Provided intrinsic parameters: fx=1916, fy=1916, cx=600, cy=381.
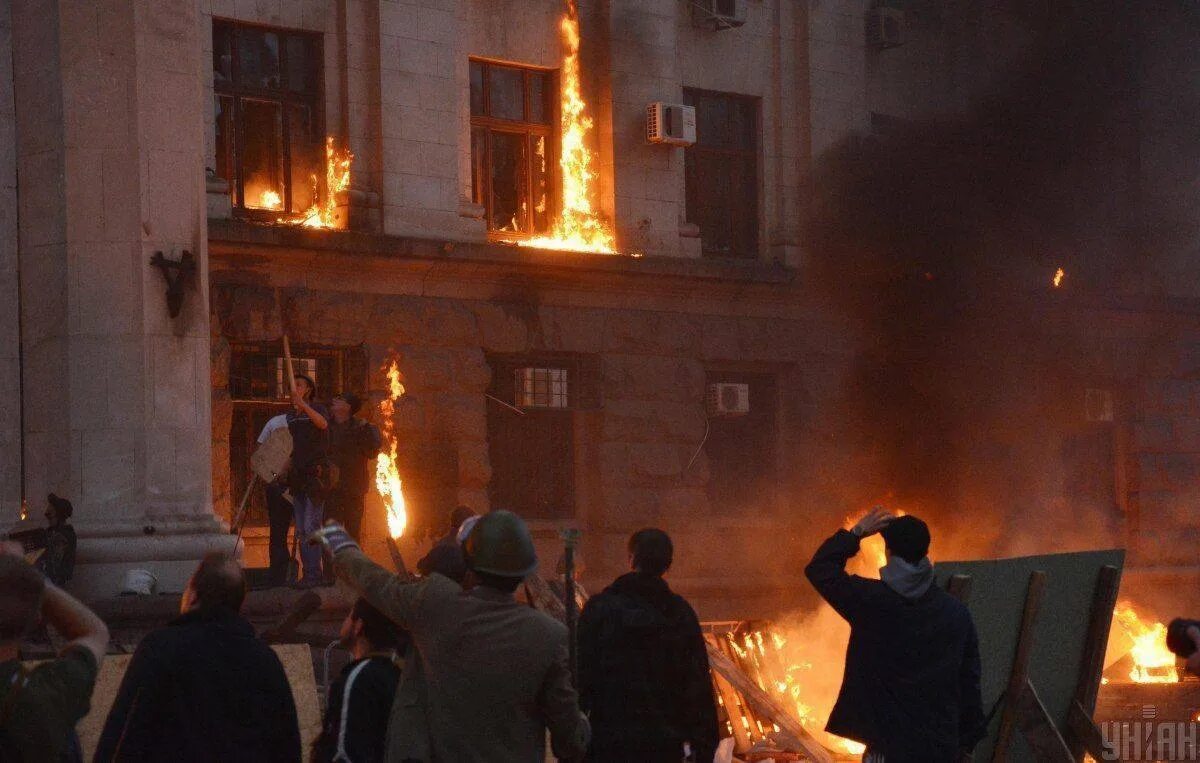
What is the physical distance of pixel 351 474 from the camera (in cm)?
1496

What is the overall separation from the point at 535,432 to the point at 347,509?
4.97 meters

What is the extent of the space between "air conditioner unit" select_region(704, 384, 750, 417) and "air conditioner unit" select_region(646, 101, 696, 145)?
2663 millimetres

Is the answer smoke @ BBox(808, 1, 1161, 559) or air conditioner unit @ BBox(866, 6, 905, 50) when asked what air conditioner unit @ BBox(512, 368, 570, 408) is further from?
air conditioner unit @ BBox(866, 6, 905, 50)

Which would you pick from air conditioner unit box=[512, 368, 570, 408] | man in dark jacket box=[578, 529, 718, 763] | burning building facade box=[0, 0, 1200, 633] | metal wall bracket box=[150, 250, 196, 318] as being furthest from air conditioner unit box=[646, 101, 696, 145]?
man in dark jacket box=[578, 529, 718, 763]

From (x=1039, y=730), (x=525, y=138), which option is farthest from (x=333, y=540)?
(x=525, y=138)

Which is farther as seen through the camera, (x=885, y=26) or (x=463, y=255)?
(x=885, y=26)

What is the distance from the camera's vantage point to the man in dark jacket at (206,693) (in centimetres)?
572

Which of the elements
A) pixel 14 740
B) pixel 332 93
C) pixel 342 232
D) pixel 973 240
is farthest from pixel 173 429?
pixel 973 240

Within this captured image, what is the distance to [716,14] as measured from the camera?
68.8 ft

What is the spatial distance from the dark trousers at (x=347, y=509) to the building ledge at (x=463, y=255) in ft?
9.96

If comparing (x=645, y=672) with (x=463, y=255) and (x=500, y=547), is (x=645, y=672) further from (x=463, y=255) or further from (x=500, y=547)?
(x=463, y=255)

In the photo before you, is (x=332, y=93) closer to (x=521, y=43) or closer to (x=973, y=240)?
(x=521, y=43)
